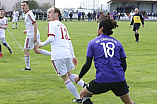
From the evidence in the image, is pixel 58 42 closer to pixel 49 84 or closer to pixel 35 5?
pixel 49 84

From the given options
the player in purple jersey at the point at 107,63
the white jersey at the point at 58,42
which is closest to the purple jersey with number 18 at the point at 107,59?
the player in purple jersey at the point at 107,63

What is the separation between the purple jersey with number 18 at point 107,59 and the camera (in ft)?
15.1

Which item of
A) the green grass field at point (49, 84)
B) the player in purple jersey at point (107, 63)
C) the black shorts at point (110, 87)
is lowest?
the green grass field at point (49, 84)

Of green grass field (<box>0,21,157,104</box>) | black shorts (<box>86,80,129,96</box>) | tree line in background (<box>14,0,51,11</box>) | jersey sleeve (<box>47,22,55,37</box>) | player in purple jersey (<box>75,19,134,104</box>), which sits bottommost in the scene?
green grass field (<box>0,21,157,104</box>)

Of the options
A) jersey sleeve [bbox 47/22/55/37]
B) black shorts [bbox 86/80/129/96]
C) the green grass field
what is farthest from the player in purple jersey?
the green grass field

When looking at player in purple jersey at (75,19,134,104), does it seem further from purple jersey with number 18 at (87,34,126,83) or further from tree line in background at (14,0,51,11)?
tree line in background at (14,0,51,11)

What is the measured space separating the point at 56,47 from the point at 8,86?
2.51 m

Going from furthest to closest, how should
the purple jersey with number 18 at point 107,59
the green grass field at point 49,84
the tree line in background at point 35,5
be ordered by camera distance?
the tree line in background at point 35,5, the green grass field at point 49,84, the purple jersey with number 18 at point 107,59

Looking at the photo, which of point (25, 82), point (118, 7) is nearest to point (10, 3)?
point (118, 7)

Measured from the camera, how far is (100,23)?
4.79 m

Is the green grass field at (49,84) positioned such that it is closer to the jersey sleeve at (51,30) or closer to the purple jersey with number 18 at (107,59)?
the jersey sleeve at (51,30)

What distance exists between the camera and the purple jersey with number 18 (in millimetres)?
4605

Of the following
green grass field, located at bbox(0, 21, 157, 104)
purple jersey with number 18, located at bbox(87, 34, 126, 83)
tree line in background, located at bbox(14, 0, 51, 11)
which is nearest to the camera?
purple jersey with number 18, located at bbox(87, 34, 126, 83)

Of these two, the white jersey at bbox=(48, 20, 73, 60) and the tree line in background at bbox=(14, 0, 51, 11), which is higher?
the tree line in background at bbox=(14, 0, 51, 11)
